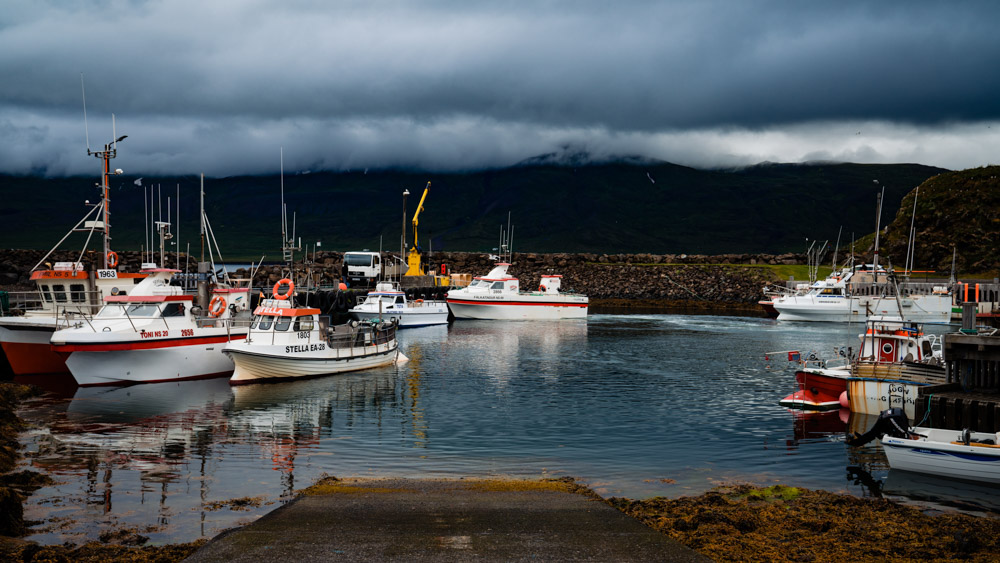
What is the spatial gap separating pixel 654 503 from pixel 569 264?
325ft

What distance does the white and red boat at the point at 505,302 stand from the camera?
232ft

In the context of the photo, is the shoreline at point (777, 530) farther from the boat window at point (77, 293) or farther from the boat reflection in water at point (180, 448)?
the boat window at point (77, 293)

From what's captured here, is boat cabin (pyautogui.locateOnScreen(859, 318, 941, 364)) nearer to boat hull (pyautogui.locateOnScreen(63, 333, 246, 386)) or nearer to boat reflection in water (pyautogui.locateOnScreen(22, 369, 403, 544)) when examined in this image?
boat reflection in water (pyautogui.locateOnScreen(22, 369, 403, 544))

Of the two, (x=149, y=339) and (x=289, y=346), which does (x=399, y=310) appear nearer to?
(x=289, y=346)

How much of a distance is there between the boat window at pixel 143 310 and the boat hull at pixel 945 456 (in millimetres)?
25893

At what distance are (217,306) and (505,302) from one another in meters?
38.3

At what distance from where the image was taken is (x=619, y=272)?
10938 cm

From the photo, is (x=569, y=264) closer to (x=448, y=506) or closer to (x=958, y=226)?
(x=958, y=226)

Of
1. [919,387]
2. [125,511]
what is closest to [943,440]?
[919,387]

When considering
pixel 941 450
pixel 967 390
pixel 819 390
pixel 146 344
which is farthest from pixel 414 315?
pixel 941 450

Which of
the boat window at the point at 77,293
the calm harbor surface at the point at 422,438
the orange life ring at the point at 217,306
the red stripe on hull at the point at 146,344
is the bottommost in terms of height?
the calm harbor surface at the point at 422,438

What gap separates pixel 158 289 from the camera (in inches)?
1280

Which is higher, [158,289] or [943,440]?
[158,289]

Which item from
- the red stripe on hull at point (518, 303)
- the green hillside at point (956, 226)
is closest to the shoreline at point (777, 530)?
the red stripe on hull at point (518, 303)
